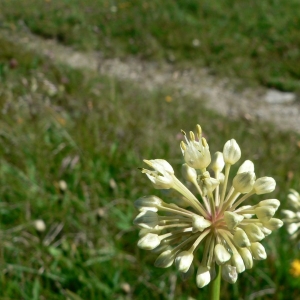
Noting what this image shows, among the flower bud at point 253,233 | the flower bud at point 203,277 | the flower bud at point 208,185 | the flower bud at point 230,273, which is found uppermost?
the flower bud at point 208,185

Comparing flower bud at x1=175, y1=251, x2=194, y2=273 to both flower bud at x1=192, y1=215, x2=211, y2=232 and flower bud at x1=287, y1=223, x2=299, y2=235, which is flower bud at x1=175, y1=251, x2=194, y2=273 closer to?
flower bud at x1=192, y1=215, x2=211, y2=232

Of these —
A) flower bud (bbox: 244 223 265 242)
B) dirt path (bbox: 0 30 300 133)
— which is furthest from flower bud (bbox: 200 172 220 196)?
dirt path (bbox: 0 30 300 133)

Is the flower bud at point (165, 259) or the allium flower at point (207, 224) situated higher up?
the allium flower at point (207, 224)

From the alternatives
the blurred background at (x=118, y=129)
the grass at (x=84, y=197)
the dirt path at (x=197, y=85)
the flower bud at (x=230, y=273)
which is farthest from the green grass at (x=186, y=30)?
the flower bud at (x=230, y=273)

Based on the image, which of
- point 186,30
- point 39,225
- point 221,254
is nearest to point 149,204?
point 221,254

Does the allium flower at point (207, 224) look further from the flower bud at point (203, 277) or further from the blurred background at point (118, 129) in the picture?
the blurred background at point (118, 129)

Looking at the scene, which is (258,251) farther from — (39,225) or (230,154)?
(39,225)

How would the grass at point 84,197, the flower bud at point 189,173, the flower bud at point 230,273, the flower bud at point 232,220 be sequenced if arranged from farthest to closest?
the grass at point 84,197 < the flower bud at point 189,173 < the flower bud at point 230,273 < the flower bud at point 232,220
